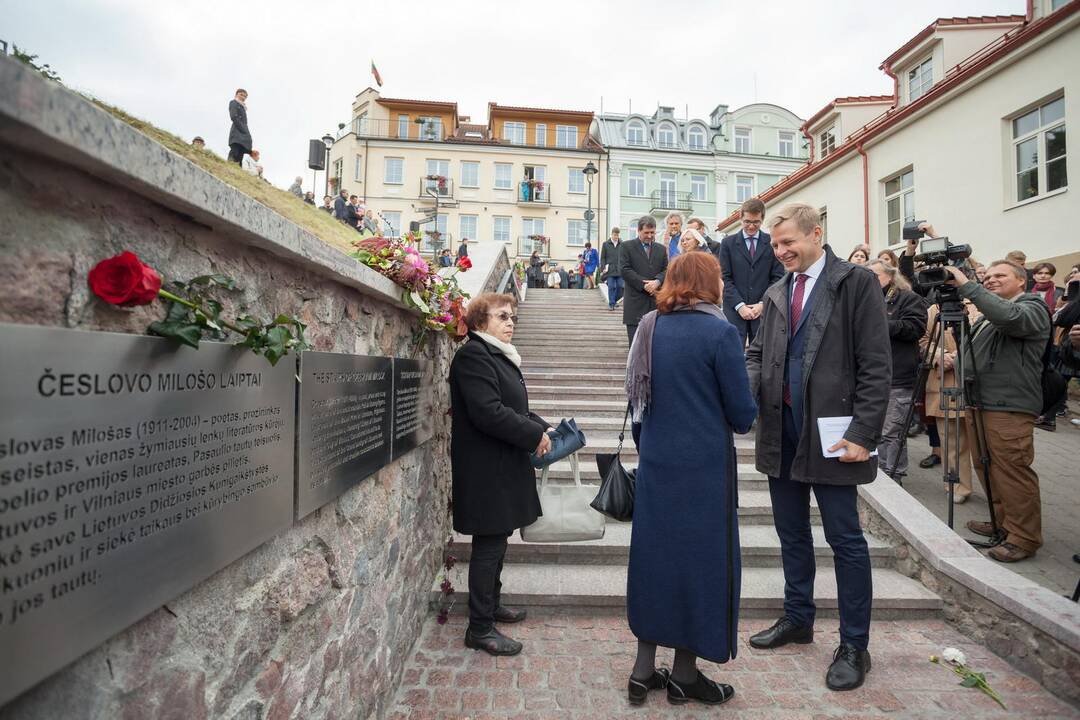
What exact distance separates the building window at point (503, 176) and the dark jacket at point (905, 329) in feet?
109

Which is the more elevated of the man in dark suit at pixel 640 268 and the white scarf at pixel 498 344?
the man in dark suit at pixel 640 268

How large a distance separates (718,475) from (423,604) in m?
1.93

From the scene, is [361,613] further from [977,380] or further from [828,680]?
[977,380]

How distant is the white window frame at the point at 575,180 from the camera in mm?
36531

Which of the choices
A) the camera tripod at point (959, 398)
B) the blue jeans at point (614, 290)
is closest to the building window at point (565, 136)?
the blue jeans at point (614, 290)

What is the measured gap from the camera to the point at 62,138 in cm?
89

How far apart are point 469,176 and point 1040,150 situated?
29412 millimetres

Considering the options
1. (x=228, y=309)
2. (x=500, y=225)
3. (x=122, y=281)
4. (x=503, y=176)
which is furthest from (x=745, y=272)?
(x=503, y=176)

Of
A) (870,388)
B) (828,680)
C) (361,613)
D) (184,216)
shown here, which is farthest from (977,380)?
(184,216)

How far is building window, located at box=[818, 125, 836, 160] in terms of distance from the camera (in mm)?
21431

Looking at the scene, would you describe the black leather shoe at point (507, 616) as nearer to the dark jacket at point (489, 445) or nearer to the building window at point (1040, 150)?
the dark jacket at point (489, 445)

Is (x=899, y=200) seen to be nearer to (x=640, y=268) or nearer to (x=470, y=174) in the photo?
(x=640, y=268)

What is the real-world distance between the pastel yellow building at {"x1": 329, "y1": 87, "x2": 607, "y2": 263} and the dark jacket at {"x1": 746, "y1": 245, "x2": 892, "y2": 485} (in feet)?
108

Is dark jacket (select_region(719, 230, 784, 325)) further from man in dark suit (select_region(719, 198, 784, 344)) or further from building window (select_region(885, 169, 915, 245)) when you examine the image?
building window (select_region(885, 169, 915, 245))
